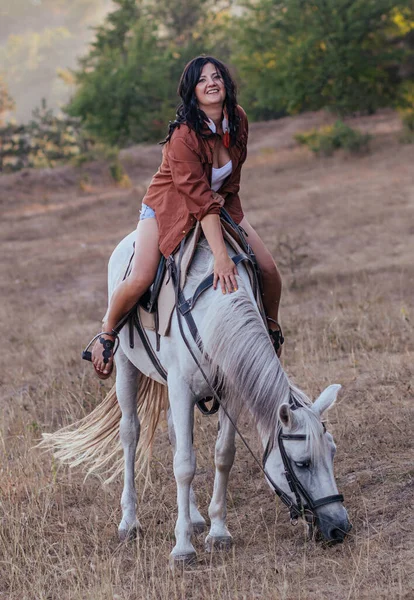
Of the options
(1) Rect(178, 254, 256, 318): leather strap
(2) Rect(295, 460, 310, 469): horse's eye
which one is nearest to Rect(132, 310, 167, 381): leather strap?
(1) Rect(178, 254, 256, 318): leather strap

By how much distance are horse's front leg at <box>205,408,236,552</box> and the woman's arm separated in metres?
0.70

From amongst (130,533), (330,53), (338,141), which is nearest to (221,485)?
(130,533)

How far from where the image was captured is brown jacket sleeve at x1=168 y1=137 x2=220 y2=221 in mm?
3910

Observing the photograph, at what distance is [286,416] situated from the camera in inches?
133

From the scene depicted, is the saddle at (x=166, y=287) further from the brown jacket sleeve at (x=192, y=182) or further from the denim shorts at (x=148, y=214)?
the denim shorts at (x=148, y=214)

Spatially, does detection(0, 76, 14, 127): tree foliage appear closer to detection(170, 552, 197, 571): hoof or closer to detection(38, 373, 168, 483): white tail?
detection(38, 373, 168, 483): white tail

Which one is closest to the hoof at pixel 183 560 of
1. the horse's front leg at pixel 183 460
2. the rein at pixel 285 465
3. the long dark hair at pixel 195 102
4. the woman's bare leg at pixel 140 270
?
the horse's front leg at pixel 183 460

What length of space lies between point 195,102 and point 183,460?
1.82m

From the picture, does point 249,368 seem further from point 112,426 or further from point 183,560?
point 112,426

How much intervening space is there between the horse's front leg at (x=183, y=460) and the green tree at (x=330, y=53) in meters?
28.3

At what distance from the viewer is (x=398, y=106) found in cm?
3050

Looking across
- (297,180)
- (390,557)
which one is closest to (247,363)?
(390,557)

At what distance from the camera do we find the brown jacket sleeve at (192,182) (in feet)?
12.8

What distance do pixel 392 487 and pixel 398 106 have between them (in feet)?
93.1
